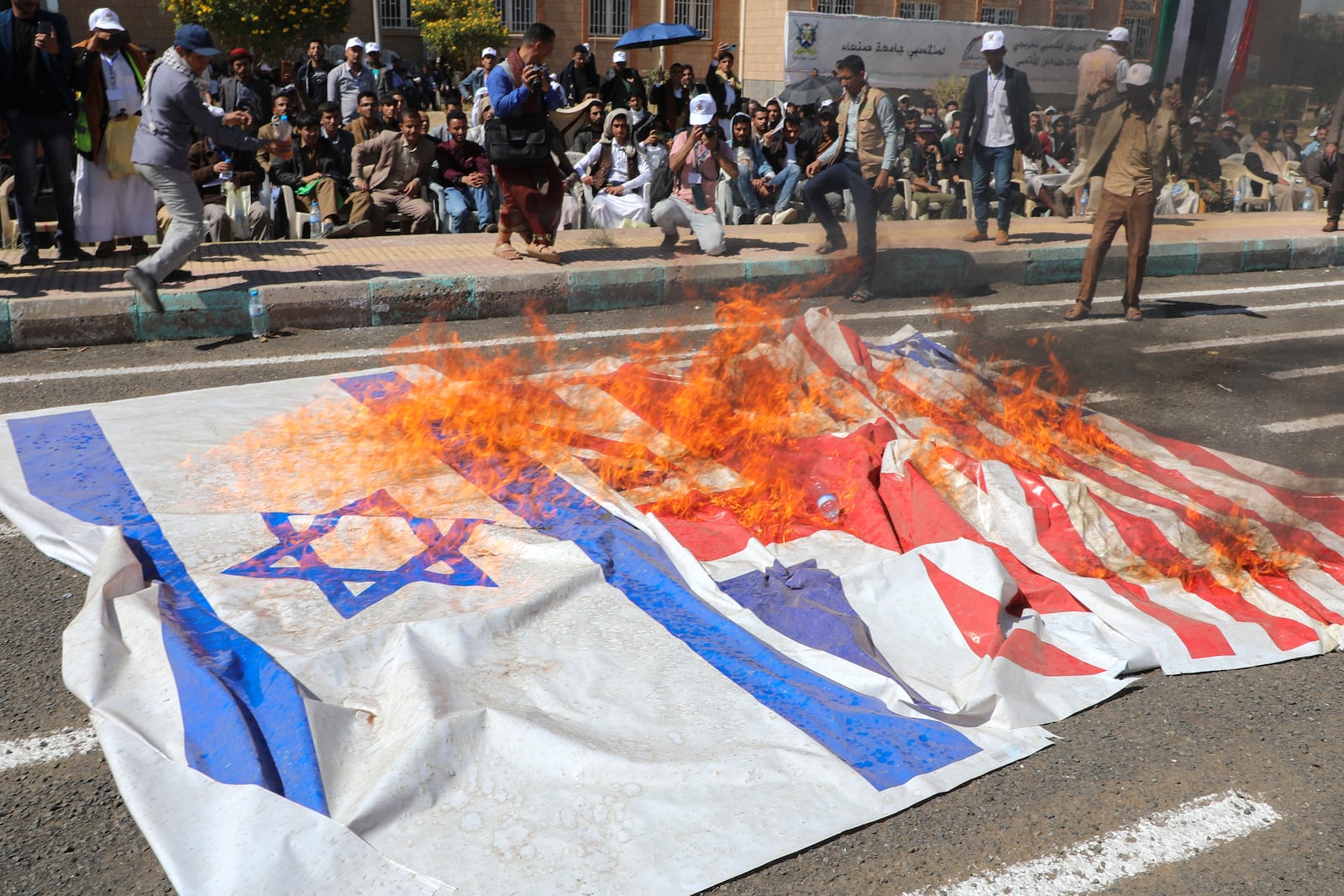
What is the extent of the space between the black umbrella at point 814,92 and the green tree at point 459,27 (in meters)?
15.1

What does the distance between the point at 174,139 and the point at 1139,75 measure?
5695 millimetres

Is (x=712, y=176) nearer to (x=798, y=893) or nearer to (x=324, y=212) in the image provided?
(x=324, y=212)

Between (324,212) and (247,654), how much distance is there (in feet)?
24.6

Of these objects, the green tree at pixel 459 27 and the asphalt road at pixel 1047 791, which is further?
the green tree at pixel 459 27

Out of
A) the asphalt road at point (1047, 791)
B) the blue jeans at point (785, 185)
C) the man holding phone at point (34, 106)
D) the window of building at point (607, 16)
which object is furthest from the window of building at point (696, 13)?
the asphalt road at point (1047, 791)

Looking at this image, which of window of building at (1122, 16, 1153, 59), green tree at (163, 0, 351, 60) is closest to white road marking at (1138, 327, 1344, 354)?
window of building at (1122, 16, 1153, 59)

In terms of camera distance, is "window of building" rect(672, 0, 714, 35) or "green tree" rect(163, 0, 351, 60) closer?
"green tree" rect(163, 0, 351, 60)

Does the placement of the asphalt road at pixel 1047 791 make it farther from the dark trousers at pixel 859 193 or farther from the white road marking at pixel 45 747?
the dark trousers at pixel 859 193

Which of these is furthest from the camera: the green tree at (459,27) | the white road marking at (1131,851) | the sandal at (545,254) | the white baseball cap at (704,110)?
the green tree at (459,27)

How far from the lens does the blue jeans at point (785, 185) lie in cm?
1119

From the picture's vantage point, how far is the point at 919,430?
4316mm

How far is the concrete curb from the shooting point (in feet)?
21.0

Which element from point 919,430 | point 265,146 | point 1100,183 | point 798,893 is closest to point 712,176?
point 1100,183

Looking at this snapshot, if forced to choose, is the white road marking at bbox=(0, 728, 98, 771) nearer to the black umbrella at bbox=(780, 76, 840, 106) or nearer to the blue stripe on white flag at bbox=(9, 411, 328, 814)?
the blue stripe on white flag at bbox=(9, 411, 328, 814)
